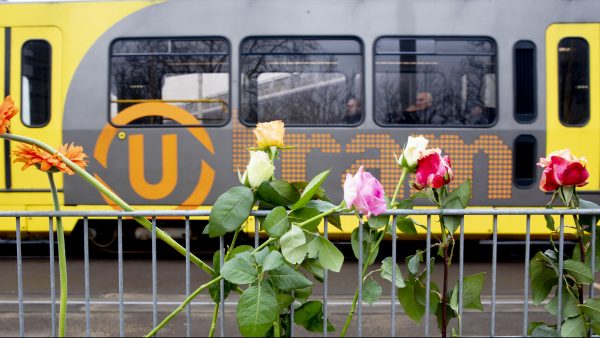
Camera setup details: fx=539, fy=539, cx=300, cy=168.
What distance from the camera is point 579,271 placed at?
1821mm

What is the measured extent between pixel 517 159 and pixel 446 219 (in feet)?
16.1

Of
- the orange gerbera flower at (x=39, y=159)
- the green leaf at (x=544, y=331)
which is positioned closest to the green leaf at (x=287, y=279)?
the orange gerbera flower at (x=39, y=159)

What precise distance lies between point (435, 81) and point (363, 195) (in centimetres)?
502

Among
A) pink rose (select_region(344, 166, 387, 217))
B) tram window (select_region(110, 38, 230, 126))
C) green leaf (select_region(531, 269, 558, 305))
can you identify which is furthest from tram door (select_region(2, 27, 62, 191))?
green leaf (select_region(531, 269, 558, 305))

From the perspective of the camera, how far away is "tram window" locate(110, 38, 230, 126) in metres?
6.34

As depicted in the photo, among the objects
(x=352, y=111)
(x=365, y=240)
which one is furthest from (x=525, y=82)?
(x=365, y=240)

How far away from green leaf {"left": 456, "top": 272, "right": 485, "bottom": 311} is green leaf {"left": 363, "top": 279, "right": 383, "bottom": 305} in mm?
298

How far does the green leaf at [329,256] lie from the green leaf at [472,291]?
19.7 inches

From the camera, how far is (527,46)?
20.5 ft

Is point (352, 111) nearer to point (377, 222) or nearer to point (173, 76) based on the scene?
point (173, 76)

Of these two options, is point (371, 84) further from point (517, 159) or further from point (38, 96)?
point (38, 96)

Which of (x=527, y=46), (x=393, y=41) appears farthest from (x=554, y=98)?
(x=393, y=41)

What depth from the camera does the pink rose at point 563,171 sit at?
5.92 ft

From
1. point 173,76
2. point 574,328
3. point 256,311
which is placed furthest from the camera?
point 173,76
